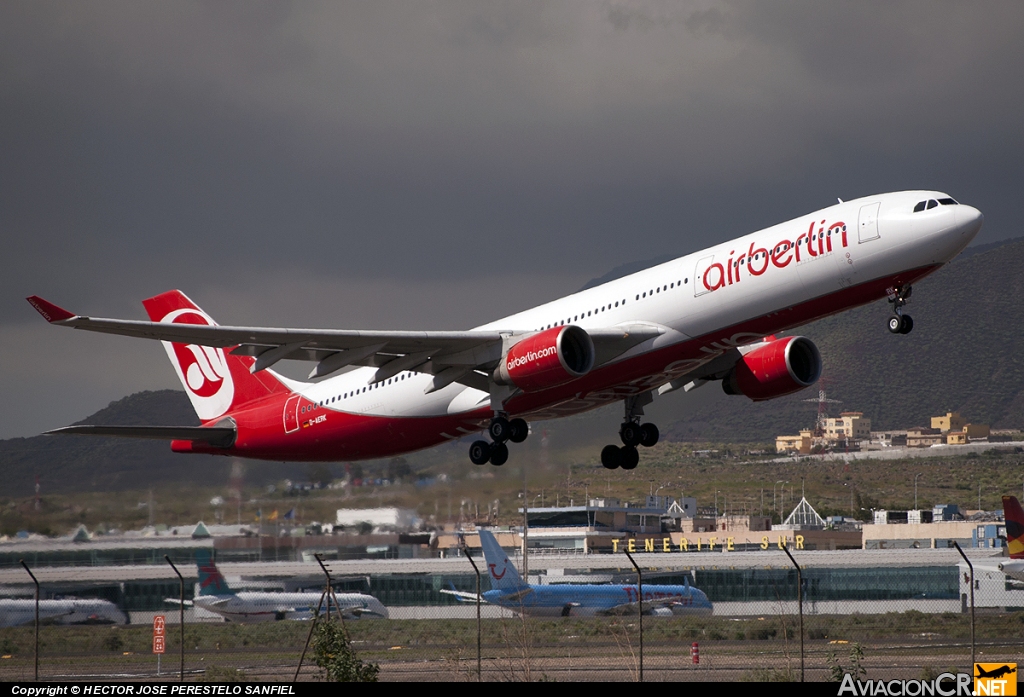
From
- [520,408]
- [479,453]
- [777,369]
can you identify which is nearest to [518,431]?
[520,408]

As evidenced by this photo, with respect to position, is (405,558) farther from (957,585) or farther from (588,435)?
(957,585)

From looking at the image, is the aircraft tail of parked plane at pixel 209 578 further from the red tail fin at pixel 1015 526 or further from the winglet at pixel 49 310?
the red tail fin at pixel 1015 526

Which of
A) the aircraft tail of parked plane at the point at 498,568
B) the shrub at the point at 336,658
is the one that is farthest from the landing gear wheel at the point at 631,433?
the shrub at the point at 336,658

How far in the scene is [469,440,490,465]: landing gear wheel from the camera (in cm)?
→ 3897

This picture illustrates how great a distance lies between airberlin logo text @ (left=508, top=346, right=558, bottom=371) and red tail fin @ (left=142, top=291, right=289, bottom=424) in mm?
11928

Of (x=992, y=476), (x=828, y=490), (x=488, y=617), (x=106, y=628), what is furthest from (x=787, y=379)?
(x=992, y=476)

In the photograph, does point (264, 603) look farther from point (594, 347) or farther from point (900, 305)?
point (900, 305)

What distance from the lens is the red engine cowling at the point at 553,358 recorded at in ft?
113

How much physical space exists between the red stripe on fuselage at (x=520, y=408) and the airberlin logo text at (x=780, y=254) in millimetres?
1200

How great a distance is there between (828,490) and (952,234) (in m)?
103

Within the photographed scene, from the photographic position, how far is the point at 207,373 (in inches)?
1845

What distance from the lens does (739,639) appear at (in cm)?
5075

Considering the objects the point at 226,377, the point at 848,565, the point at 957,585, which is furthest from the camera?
the point at 848,565

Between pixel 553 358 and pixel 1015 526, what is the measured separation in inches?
872
